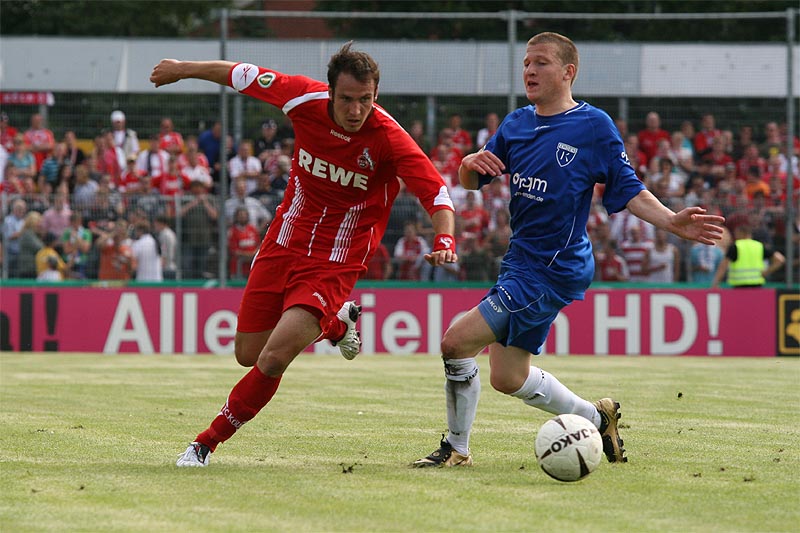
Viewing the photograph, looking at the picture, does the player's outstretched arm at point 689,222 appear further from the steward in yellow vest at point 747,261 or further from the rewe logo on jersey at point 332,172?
the steward in yellow vest at point 747,261

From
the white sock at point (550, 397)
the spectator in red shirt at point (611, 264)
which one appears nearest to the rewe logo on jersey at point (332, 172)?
the white sock at point (550, 397)

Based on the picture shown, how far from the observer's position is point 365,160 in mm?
7418

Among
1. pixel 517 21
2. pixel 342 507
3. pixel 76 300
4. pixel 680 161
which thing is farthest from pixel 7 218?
pixel 342 507

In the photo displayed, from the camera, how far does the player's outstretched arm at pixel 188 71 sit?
7410 mm

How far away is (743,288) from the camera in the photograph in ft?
58.9

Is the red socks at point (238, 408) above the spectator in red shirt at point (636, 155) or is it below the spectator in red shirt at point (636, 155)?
below

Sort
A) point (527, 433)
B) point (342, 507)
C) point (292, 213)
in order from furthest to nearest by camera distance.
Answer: point (527, 433) < point (292, 213) < point (342, 507)

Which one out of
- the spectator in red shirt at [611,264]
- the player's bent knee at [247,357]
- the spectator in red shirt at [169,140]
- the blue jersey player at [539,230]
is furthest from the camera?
the spectator in red shirt at [169,140]

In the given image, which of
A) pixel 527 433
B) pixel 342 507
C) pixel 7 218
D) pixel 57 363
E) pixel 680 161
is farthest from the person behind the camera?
pixel 680 161

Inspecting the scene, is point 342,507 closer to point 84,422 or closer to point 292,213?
point 292,213

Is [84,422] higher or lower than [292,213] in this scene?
lower

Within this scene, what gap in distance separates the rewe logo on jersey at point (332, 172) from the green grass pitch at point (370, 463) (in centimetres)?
164

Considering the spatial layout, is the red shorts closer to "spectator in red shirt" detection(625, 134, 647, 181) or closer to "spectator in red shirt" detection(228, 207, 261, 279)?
"spectator in red shirt" detection(228, 207, 261, 279)

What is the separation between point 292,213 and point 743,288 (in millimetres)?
11626
